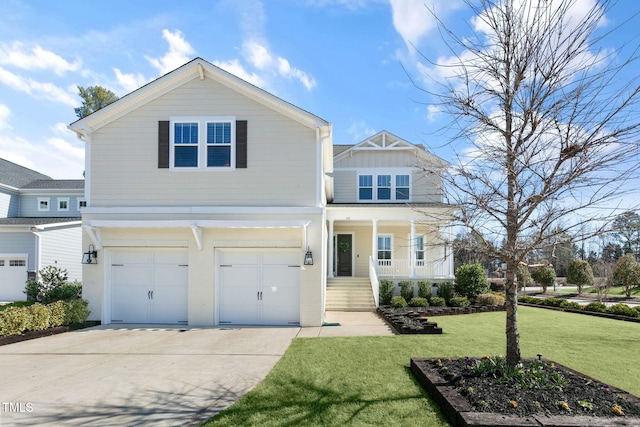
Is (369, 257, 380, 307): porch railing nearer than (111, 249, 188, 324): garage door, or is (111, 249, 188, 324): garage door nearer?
(111, 249, 188, 324): garage door

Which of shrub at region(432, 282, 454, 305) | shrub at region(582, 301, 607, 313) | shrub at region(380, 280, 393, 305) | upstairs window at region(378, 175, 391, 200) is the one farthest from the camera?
upstairs window at region(378, 175, 391, 200)

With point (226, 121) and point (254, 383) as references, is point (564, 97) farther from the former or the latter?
point (226, 121)

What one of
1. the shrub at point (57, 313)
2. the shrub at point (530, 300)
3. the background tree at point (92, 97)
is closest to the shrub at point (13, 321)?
the shrub at point (57, 313)

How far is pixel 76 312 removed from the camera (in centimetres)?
1041

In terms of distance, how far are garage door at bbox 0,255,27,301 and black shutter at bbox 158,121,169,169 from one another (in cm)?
1378

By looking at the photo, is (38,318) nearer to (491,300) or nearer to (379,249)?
(379,249)

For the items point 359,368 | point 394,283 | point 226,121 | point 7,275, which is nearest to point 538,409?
point 359,368

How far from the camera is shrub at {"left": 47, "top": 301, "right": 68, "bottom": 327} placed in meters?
9.73

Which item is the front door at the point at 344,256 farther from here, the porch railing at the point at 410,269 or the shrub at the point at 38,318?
the shrub at the point at 38,318

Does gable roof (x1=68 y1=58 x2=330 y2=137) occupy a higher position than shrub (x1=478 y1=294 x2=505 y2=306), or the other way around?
gable roof (x1=68 y1=58 x2=330 y2=137)

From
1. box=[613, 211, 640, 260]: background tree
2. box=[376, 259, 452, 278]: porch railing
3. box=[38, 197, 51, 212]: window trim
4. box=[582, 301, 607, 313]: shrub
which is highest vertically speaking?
box=[38, 197, 51, 212]: window trim

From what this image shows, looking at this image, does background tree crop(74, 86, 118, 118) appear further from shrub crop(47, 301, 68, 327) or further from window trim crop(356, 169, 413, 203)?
shrub crop(47, 301, 68, 327)

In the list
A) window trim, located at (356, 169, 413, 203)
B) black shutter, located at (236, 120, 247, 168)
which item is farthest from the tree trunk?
window trim, located at (356, 169, 413, 203)

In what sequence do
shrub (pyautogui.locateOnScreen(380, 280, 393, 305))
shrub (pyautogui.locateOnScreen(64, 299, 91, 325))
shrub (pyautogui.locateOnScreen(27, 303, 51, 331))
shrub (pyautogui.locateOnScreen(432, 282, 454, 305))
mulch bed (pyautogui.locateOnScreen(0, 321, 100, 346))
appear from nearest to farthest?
1. mulch bed (pyautogui.locateOnScreen(0, 321, 100, 346))
2. shrub (pyautogui.locateOnScreen(27, 303, 51, 331))
3. shrub (pyautogui.locateOnScreen(64, 299, 91, 325))
4. shrub (pyautogui.locateOnScreen(380, 280, 393, 305))
5. shrub (pyautogui.locateOnScreen(432, 282, 454, 305))
